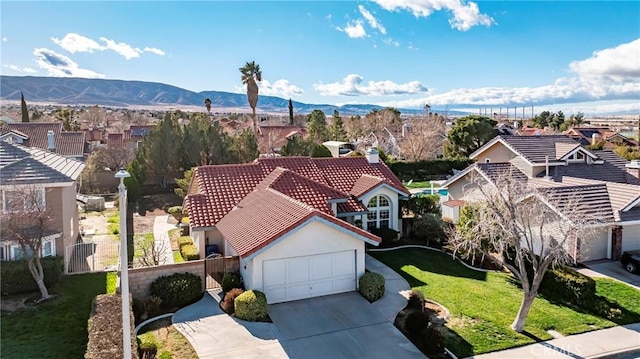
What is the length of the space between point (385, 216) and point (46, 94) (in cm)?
21052

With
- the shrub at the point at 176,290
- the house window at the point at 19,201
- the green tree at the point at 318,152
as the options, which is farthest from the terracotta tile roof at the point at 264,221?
the green tree at the point at 318,152

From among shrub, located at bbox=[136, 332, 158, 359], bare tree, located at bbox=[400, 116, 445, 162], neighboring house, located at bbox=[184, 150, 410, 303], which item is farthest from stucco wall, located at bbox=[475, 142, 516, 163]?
shrub, located at bbox=[136, 332, 158, 359]

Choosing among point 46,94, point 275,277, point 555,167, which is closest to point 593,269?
point 555,167

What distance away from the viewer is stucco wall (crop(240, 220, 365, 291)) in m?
18.7

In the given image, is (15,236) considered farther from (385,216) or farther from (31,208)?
(385,216)

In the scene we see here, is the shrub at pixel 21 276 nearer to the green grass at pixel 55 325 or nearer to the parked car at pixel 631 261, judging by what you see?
the green grass at pixel 55 325

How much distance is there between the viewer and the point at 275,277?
18984 mm

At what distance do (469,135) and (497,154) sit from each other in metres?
30.0

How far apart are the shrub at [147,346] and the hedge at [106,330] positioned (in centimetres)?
85

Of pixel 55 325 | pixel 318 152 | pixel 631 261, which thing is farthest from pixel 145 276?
pixel 318 152

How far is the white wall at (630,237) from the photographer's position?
83.1 ft

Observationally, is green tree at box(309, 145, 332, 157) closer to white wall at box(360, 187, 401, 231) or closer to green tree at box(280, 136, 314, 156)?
green tree at box(280, 136, 314, 156)

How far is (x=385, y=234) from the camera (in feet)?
91.3

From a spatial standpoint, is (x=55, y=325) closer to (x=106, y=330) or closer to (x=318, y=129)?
(x=106, y=330)
